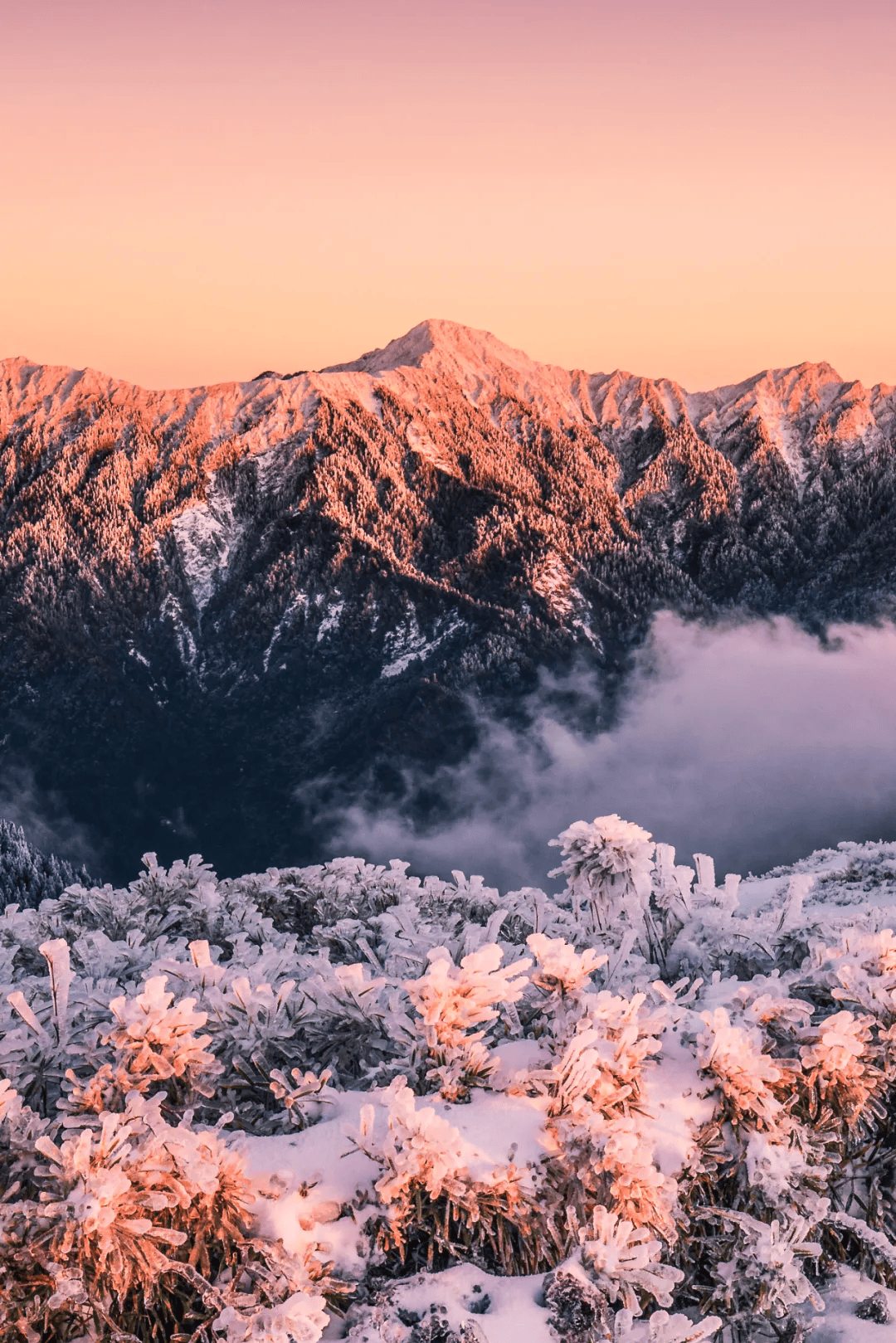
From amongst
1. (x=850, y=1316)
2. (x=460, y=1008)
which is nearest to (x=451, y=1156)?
(x=460, y=1008)

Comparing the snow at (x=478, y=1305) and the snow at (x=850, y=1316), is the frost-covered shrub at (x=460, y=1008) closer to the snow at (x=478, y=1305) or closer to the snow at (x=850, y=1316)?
the snow at (x=478, y=1305)

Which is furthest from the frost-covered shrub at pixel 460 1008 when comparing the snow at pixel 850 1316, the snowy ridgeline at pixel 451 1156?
the snow at pixel 850 1316

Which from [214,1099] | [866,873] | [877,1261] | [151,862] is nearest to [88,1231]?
[214,1099]

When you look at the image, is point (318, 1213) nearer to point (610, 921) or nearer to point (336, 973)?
point (336, 973)

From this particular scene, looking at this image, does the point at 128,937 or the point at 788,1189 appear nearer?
the point at 788,1189

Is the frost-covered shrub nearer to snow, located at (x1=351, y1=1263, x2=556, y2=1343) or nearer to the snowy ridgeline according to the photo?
the snowy ridgeline

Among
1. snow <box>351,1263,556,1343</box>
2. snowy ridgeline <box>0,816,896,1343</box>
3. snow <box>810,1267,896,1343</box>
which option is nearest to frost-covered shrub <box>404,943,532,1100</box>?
snowy ridgeline <box>0,816,896,1343</box>

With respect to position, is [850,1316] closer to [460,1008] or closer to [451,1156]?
[451,1156]

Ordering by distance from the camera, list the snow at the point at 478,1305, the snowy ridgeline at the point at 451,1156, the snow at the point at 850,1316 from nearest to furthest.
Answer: the snowy ridgeline at the point at 451,1156 < the snow at the point at 478,1305 < the snow at the point at 850,1316
